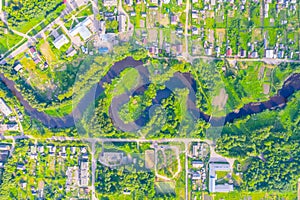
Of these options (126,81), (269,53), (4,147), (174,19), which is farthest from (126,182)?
(269,53)

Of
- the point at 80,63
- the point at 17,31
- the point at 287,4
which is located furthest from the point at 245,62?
the point at 17,31

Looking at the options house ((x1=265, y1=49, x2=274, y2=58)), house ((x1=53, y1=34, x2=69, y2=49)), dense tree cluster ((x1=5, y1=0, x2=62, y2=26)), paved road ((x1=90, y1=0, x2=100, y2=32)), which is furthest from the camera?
paved road ((x1=90, y1=0, x2=100, y2=32))

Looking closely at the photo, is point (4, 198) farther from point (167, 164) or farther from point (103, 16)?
point (103, 16)

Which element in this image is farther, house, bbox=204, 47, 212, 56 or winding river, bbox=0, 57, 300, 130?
house, bbox=204, 47, 212, 56

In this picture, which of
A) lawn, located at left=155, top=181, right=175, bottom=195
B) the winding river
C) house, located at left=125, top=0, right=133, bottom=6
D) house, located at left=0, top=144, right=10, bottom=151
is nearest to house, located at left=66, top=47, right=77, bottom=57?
the winding river

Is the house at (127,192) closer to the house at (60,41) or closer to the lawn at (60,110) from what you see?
the lawn at (60,110)

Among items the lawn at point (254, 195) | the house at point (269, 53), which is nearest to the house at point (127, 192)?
the lawn at point (254, 195)

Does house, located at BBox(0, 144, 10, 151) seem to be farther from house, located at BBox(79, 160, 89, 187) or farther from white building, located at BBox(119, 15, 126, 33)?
white building, located at BBox(119, 15, 126, 33)
